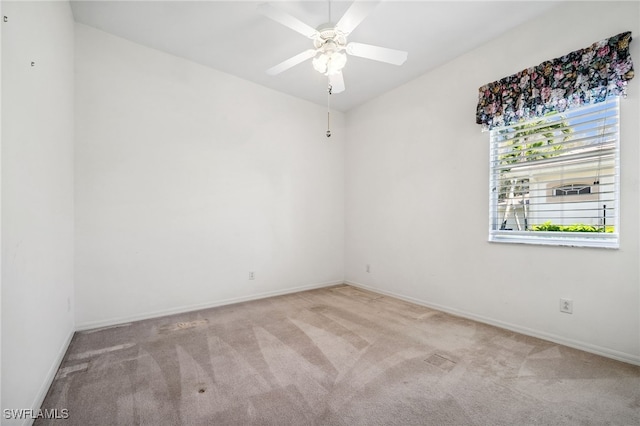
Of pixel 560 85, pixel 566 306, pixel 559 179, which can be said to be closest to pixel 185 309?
pixel 566 306

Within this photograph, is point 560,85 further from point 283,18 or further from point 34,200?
point 34,200

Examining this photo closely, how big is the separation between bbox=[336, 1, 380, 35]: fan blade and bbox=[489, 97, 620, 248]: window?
190 centimetres

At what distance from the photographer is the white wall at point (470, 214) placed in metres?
2.12

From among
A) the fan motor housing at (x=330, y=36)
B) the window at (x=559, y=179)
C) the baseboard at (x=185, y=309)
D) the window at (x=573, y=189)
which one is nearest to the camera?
the fan motor housing at (x=330, y=36)

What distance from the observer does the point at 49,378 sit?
5.90 ft

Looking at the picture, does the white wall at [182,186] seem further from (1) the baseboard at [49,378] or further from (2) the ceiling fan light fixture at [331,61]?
(2) the ceiling fan light fixture at [331,61]

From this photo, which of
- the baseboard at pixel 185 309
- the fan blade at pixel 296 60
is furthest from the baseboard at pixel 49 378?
the fan blade at pixel 296 60

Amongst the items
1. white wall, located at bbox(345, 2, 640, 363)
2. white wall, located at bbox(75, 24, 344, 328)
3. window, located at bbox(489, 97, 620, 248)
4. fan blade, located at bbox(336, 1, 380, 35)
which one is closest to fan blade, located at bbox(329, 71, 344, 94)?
fan blade, located at bbox(336, 1, 380, 35)

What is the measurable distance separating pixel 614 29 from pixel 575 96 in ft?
1.67

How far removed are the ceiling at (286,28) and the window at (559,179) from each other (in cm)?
101

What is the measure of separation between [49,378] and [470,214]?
3801 mm

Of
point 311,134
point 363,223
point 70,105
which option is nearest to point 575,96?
→ point 363,223

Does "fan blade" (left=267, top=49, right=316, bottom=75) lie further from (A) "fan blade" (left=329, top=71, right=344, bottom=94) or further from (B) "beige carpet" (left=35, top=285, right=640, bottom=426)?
(B) "beige carpet" (left=35, top=285, right=640, bottom=426)

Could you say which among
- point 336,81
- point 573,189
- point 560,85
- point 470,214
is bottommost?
point 470,214
